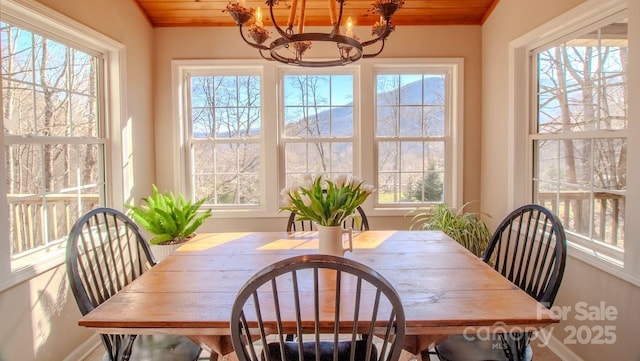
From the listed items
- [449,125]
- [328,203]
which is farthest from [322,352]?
[449,125]

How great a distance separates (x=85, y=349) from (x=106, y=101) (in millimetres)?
1742

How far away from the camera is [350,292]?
1.36 metres

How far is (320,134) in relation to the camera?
345cm

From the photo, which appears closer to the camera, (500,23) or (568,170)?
(568,170)

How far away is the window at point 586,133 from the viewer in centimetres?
195

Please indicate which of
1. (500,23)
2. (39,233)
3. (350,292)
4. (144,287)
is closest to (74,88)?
(39,233)

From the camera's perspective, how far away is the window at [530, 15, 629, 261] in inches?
76.8

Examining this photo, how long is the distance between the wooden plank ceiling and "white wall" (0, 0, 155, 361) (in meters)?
0.21

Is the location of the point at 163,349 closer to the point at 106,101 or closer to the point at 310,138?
the point at 106,101

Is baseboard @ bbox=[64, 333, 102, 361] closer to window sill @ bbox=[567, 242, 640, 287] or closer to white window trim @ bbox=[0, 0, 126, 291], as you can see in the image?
white window trim @ bbox=[0, 0, 126, 291]

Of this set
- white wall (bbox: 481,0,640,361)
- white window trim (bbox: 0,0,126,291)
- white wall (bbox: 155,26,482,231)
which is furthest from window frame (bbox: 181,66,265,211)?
white wall (bbox: 481,0,640,361)

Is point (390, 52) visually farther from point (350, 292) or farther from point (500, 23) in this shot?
point (350, 292)

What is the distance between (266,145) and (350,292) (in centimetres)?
221

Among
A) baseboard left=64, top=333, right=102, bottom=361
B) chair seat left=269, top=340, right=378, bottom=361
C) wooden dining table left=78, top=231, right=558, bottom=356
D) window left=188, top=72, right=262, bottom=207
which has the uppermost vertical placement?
window left=188, top=72, right=262, bottom=207
